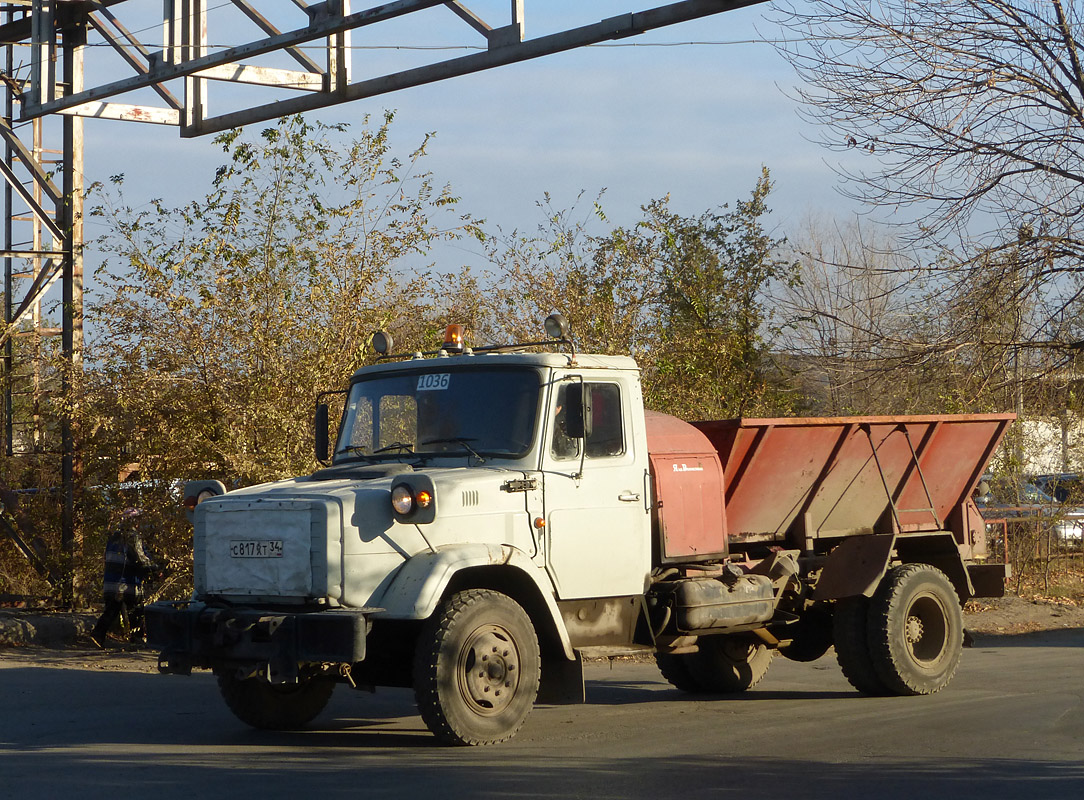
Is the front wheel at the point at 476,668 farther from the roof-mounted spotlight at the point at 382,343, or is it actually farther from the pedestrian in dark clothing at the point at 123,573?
the pedestrian in dark clothing at the point at 123,573

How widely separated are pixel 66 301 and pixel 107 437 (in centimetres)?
198

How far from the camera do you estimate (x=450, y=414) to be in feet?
A: 28.1

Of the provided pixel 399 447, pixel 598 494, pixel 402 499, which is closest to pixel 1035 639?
pixel 598 494

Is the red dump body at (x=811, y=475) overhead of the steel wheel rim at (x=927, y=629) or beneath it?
overhead

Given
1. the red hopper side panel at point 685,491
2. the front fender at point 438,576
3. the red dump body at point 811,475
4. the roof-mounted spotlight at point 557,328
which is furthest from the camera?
the red dump body at point 811,475

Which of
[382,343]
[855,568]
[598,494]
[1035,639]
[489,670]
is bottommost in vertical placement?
[1035,639]

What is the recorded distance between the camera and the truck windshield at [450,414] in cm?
840

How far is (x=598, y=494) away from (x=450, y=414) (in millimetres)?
1136

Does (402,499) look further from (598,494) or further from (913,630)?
(913,630)

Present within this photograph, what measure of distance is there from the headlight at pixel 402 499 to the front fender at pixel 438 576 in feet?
1.22

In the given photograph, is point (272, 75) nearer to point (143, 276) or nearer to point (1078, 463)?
point (143, 276)

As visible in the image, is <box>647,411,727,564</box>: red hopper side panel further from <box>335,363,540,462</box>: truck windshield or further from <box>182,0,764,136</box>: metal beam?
<box>182,0,764,136</box>: metal beam

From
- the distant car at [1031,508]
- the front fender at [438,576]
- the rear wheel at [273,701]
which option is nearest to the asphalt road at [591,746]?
the rear wheel at [273,701]

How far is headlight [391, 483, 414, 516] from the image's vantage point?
7535 millimetres
